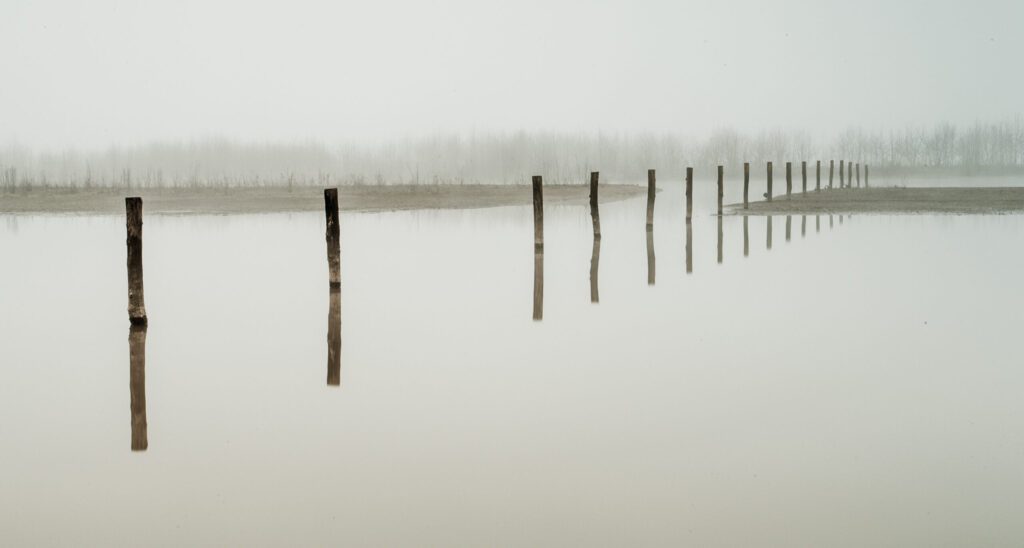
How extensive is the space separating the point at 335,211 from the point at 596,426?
8.59 meters

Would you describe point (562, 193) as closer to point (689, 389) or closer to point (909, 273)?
point (909, 273)

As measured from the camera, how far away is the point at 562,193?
204 feet

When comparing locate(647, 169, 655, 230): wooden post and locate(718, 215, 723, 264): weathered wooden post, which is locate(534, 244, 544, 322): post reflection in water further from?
locate(647, 169, 655, 230): wooden post

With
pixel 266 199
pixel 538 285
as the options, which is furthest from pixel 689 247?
pixel 266 199

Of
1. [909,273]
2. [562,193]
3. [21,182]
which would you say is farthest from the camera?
[562,193]

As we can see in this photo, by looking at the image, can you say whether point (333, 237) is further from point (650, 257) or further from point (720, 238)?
point (720, 238)

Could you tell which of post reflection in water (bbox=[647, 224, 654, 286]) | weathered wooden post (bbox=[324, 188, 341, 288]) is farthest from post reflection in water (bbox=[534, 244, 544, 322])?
weathered wooden post (bbox=[324, 188, 341, 288])

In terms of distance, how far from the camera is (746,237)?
94.4 feet

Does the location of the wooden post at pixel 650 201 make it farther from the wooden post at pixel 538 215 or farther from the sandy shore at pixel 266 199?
the sandy shore at pixel 266 199

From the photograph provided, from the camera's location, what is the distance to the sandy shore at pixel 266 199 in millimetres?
44906

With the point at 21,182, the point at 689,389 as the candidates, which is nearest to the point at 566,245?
the point at 689,389

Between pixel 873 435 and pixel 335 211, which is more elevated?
pixel 335 211

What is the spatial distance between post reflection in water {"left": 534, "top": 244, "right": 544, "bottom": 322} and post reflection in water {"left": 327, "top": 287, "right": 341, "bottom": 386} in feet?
8.92

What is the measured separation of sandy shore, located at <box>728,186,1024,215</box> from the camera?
1522 inches
